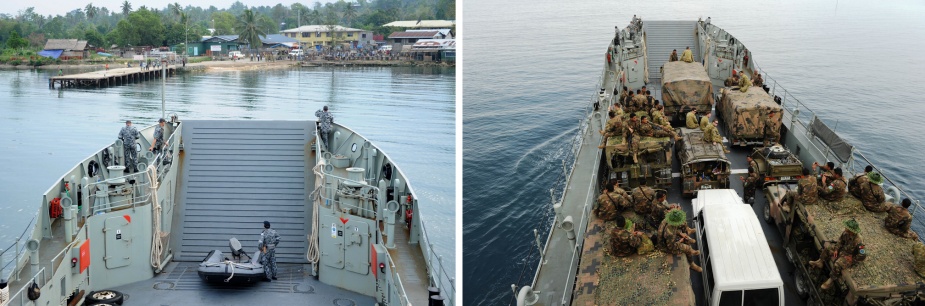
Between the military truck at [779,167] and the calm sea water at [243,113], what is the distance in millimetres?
10686

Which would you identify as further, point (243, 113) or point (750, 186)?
point (243, 113)

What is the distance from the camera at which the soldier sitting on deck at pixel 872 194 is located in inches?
400

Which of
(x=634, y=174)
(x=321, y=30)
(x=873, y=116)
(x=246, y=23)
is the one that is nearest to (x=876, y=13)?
(x=873, y=116)

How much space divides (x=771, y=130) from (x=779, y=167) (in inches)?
93.9

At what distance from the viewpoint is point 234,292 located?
12461 mm

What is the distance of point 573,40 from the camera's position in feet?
133

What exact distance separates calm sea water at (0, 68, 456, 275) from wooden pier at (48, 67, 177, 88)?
3.79ft

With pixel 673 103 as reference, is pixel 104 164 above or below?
below

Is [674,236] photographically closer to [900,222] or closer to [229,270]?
[900,222]

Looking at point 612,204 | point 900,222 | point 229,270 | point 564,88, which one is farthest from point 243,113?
point 900,222

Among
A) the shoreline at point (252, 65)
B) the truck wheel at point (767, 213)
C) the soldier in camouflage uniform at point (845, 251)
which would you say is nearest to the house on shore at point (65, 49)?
the shoreline at point (252, 65)

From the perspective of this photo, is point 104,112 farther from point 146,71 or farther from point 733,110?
point 733,110

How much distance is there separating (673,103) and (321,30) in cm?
6864

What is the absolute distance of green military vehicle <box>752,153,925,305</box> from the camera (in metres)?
8.26
